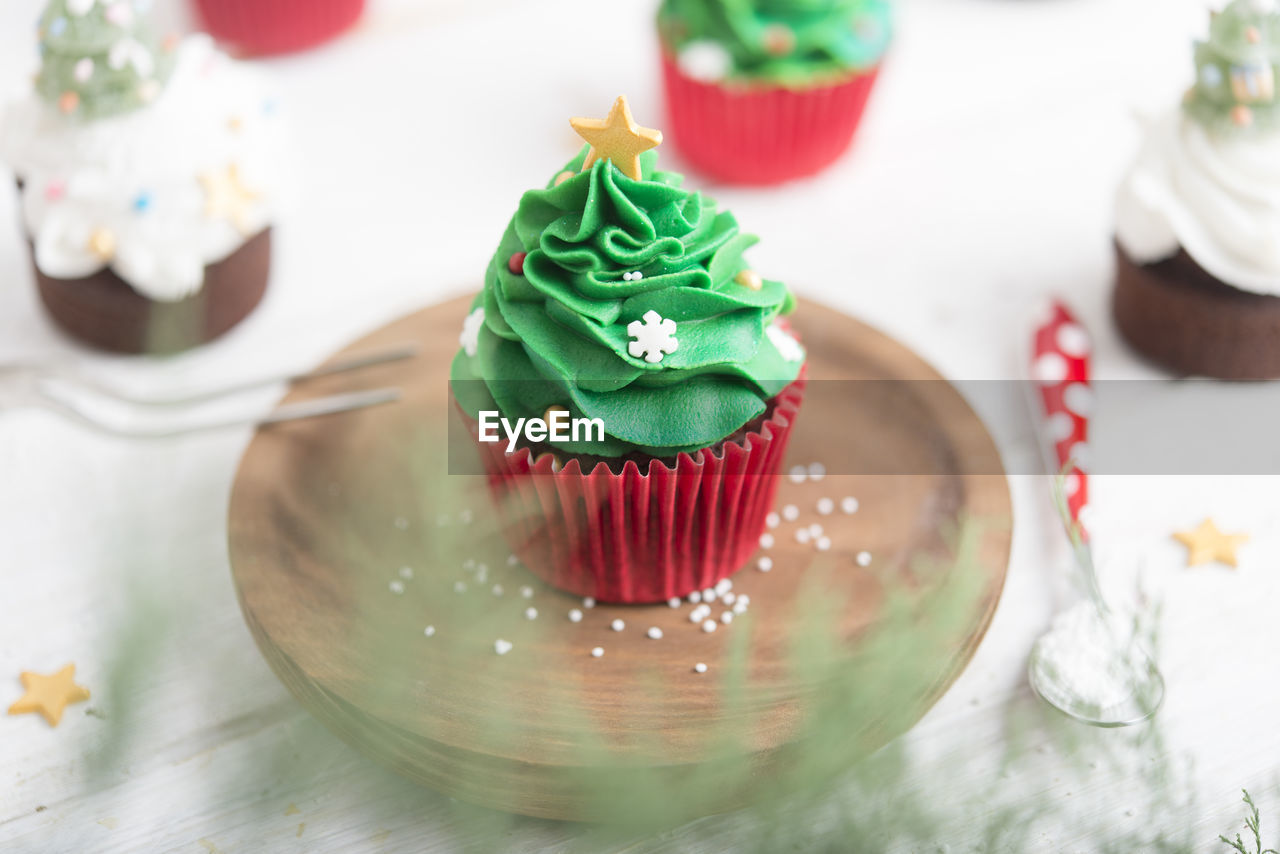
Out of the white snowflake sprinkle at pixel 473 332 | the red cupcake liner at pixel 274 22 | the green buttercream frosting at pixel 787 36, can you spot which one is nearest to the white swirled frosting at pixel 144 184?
the white snowflake sprinkle at pixel 473 332

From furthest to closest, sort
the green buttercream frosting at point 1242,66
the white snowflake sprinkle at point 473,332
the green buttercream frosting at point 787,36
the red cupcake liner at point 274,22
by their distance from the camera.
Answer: the red cupcake liner at point 274,22 < the green buttercream frosting at point 787,36 < the green buttercream frosting at point 1242,66 < the white snowflake sprinkle at point 473,332

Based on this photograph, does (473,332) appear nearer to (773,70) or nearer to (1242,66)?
(773,70)

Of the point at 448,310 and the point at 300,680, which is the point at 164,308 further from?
the point at 300,680

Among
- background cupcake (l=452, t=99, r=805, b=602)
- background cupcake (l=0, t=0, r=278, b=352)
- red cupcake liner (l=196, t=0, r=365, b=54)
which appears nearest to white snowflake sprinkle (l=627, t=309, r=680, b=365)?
background cupcake (l=452, t=99, r=805, b=602)

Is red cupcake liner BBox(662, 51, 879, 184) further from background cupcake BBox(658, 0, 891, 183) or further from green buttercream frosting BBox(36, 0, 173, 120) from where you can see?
green buttercream frosting BBox(36, 0, 173, 120)

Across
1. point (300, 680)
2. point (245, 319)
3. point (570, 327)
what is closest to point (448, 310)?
point (245, 319)

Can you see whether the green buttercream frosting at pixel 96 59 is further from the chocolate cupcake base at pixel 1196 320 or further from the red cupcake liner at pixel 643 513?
the chocolate cupcake base at pixel 1196 320

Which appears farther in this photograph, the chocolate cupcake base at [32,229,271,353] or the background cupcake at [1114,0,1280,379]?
the chocolate cupcake base at [32,229,271,353]
